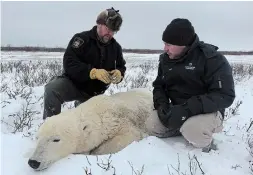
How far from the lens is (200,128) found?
12.2ft

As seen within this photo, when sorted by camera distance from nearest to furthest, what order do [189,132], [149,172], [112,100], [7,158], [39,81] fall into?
[149,172]
[7,158]
[189,132]
[112,100]
[39,81]

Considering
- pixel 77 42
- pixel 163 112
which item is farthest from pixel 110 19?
pixel 163 112

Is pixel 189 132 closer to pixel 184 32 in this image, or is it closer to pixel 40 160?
pixel 184 32

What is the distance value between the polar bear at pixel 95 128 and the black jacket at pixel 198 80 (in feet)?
1.20

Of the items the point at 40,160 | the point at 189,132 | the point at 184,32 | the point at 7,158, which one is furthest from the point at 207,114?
the point at 7,158

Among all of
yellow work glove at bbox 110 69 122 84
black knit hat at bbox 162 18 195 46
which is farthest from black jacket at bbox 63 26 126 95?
black knit hat at bbox 162 18 195 46

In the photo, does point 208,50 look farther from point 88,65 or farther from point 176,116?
point 88,65

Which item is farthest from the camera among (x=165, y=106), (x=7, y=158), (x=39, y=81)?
(x=39, y=81)

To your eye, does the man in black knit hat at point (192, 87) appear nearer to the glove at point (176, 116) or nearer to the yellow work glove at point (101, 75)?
the glove at point (176, 116)

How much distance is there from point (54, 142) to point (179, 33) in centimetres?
162

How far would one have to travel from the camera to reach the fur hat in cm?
465

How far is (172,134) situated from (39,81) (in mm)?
4560

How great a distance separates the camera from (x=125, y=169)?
10.5 ft

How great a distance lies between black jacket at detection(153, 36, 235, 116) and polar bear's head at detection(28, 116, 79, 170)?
1045mm
